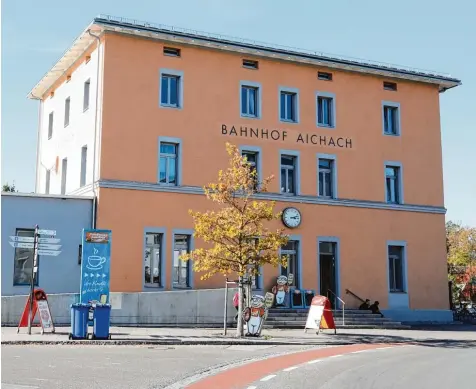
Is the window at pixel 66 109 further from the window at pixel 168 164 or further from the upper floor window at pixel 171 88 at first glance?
the window at pixel 168 164

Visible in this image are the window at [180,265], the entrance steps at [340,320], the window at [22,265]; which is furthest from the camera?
the window at [180,265]

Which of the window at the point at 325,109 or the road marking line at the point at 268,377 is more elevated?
the window at the point at 325,109

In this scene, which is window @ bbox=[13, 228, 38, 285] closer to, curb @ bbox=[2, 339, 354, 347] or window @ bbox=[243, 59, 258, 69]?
curb @ bbox=[2, 339, 354, 347]

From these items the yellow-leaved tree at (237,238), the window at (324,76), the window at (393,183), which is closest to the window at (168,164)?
the yellow-leaved tree at (237,238)

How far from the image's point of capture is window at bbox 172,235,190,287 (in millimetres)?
28078

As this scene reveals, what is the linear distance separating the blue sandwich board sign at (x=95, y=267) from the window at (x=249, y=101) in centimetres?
1165

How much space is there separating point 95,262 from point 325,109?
1578cm

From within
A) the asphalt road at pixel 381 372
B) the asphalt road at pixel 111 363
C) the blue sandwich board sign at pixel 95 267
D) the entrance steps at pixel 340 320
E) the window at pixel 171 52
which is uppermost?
the window at pixel 171 52

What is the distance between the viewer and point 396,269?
3309cm

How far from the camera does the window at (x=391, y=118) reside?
3416 centimetres

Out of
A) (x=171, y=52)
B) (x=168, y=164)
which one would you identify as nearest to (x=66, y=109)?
(x=171, y=52)

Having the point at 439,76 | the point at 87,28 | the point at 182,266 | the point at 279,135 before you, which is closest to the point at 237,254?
the point at 182,266

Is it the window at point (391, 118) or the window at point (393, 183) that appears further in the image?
the window at point (391, 118)

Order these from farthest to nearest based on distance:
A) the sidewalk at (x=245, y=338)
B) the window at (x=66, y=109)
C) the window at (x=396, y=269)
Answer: the window at (x=66, y=109) → the window at (x=396, y=269) → the sidewalk at (x=245, y=338)
